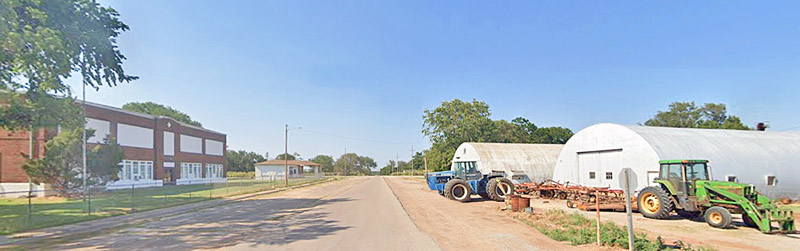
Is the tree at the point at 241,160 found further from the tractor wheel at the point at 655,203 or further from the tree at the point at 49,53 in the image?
the tractor wheel at the point at 655,203

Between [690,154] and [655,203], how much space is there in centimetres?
998

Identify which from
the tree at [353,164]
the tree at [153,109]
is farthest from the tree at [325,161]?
the tree at [153,109]

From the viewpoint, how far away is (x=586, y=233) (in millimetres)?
10797

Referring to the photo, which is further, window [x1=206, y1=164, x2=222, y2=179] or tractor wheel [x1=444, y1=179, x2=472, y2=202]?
window [x1=206, y1=164, x2=222, y2=179]

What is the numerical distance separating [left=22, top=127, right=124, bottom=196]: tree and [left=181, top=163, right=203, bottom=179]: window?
21.8 meters

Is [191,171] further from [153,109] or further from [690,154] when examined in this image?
[690,154]

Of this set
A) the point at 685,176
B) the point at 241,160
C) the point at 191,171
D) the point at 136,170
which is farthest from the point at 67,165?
the point at 241,160

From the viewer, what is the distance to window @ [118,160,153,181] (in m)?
39.2

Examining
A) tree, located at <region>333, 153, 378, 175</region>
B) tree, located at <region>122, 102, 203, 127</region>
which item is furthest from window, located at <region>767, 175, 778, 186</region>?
tree, located at <region>333, 153, 378, 175</region>

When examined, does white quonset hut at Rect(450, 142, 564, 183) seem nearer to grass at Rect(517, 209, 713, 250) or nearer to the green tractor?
the green tractor

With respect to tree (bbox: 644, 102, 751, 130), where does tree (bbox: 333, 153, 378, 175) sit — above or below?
below

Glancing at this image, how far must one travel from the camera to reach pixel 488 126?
60125 millimetres

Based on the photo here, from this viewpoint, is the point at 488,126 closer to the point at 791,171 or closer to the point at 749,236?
the point at 791,171

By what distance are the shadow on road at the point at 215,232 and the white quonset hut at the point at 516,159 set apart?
2400 centimetres
